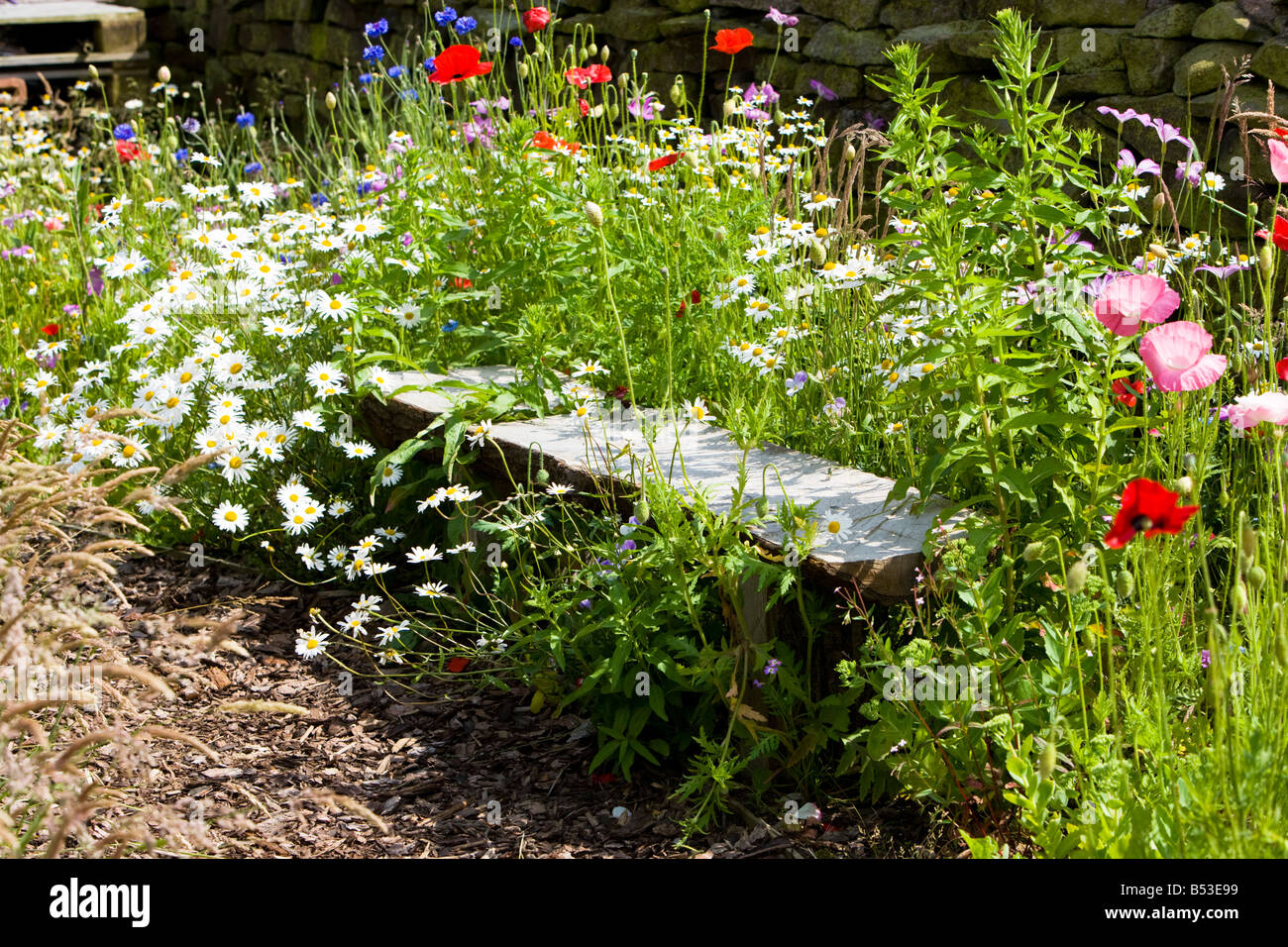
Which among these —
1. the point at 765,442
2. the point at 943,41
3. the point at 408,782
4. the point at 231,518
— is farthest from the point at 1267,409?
the point at 943,41

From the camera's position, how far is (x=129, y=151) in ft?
→ 15.4

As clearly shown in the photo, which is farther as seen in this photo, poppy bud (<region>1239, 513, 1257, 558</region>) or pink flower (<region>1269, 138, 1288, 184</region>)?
pink flower (<region>1269, 138, 1288, 184</region>)

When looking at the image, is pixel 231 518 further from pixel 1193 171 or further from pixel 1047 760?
pixel 1193 171

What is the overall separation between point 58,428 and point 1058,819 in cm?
252

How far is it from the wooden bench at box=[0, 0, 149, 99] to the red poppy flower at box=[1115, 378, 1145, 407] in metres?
8.42

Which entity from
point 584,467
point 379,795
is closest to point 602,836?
point 379,795

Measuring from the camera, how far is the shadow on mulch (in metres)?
2.25

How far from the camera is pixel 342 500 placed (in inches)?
128

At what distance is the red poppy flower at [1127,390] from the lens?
7.24ft

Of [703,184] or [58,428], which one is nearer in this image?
[58,428]

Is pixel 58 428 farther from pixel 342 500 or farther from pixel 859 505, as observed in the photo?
pixel 859 505

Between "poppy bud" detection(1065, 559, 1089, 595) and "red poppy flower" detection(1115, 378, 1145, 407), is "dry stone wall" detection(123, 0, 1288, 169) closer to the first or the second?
"red poppy flower" detection(1115, 378, 1145, 407)

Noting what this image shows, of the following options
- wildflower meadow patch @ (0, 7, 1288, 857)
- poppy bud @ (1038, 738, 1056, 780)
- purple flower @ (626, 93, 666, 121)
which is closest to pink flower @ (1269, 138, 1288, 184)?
wildflower meadow patch @ (0, 7, 1288, 857)

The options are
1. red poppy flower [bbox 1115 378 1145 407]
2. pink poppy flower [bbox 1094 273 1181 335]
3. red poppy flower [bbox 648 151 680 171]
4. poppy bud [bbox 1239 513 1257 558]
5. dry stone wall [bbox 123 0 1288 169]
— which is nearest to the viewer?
poppy bud [bbox 1239 513 1257 558]
